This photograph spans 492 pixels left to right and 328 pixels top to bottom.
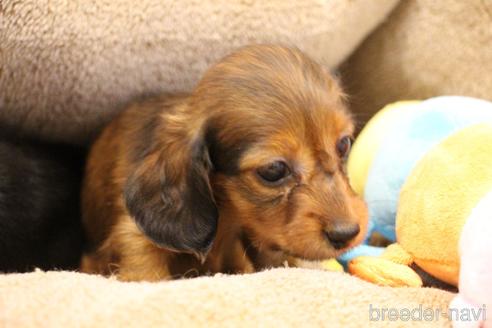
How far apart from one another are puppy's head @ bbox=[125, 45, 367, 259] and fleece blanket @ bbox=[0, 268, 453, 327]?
14cm

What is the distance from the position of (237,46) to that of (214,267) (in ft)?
2.00

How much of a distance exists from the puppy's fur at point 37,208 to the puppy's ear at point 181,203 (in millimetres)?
366

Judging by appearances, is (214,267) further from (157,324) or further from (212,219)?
(157,324)

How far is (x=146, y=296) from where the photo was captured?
1.08 meters

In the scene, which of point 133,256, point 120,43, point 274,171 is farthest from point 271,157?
point 120,43

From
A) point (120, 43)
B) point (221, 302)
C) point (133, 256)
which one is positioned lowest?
point (133, 256)

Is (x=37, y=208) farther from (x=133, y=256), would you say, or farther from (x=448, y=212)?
(x=448, y=212)

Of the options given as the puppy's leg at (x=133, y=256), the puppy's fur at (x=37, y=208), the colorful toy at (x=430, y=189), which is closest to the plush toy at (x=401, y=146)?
the colorful toy at (x=430, y=189)

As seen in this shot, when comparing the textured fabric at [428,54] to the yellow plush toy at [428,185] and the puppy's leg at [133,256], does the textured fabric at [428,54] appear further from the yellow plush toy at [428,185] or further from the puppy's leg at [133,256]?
the puppy's leg at [133,256]

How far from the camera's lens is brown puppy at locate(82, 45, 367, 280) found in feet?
4.36

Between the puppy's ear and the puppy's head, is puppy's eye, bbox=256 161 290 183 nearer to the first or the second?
the puppy's head

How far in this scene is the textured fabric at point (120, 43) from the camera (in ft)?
5.41

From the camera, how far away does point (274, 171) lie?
53.2 inches

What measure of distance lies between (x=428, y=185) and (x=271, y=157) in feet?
1.12
